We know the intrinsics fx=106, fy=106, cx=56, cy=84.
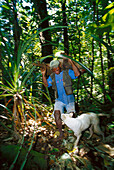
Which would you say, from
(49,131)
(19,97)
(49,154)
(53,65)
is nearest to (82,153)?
(49,154)

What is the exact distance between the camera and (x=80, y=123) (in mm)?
1475

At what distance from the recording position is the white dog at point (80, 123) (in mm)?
1444

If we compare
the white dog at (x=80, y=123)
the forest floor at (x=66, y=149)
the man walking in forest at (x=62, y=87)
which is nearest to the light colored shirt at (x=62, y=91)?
the man walking in forest at (x=62, y=87)

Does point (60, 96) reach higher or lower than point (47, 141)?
higher

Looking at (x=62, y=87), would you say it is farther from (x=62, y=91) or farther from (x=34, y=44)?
(x=34, y=44)

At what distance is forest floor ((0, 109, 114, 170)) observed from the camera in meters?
1.21

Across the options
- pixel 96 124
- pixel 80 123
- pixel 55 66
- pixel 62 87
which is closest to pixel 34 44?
A: pixel 55 66

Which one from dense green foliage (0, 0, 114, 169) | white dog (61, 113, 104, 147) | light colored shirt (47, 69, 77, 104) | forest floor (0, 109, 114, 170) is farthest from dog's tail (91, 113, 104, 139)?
light colored shirt (47, 69, 77, 104)

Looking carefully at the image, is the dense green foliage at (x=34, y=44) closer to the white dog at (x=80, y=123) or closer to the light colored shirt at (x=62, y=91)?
the light colored shirt at (x=62, y=91)

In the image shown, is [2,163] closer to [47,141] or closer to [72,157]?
[47,141]

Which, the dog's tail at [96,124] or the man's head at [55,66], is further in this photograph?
the dog's tail at [96,124]

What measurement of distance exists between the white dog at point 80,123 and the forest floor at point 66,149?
0.49 feet

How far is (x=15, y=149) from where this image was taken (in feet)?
3.67

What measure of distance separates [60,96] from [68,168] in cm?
84
